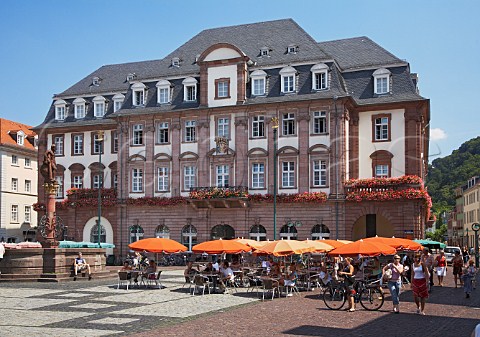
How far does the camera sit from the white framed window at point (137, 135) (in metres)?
58.0

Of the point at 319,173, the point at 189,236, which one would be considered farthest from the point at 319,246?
the point at 189,236

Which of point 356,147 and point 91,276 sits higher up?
point 356,147

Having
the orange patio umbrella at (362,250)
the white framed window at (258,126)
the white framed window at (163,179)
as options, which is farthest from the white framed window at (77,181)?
the orange patio umbrella at (362,250)

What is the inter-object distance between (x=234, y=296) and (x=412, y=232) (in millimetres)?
24694

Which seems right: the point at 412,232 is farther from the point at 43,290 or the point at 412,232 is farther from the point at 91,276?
the point at 43,290

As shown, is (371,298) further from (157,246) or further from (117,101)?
(117,101)

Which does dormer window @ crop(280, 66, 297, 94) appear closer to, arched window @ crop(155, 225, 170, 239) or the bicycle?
arched window @ crop(155, 225, 170, 239)

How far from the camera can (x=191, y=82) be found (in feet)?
185

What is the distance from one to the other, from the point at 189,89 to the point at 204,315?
3812 centimetres

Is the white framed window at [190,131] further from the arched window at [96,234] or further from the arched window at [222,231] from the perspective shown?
the arched window at [96,234]

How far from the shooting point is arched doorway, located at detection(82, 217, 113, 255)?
59.0 m

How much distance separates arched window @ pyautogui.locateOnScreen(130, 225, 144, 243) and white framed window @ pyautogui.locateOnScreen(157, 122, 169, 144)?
287 inches

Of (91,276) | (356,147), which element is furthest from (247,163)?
(91,276)

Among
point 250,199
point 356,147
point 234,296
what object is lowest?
point 234,296
